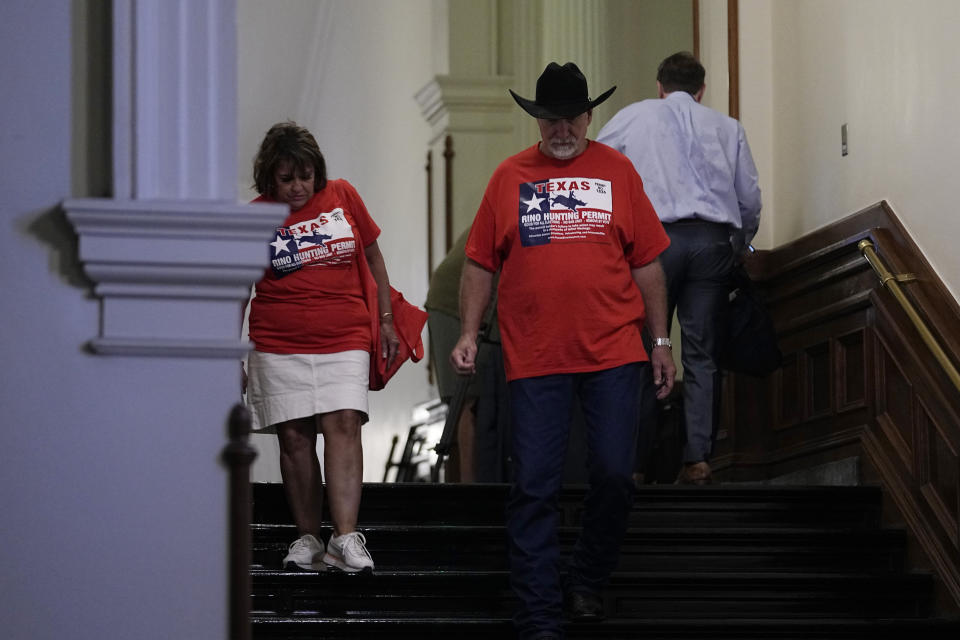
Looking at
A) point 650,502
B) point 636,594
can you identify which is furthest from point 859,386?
point 636,594

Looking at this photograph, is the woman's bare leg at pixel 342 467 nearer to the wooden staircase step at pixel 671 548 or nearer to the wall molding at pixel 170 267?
the wooden staircase step at pixel 671 548

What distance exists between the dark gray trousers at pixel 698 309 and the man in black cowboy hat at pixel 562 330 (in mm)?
1529

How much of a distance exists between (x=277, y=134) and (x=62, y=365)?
8.05ft

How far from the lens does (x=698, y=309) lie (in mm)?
6129

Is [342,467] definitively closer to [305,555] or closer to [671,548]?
[305,555]

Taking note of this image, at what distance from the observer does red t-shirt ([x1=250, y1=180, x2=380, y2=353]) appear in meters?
4.86

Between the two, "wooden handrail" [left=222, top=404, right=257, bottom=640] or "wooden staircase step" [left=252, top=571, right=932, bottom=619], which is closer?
"wooden handrail" [left=222, top=404, right=257, bottom=640]

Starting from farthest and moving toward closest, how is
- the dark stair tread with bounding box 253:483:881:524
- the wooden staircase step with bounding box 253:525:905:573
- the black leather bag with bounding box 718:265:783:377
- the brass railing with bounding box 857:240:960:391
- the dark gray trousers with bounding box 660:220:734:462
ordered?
the black leather bag with bounding box 718:265:783:377, the dark gray trousers with bounding box 660:220:734:462, the dark stair tread with bounding box 253:483:881:524, the brass railing with bounding box 857:240:960:391, the wooden staircase step with bounding box 253:525:905:573

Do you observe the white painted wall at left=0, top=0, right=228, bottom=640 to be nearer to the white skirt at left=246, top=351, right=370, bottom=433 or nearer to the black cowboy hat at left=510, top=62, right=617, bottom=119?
the black cowboy hat at left=510, top=62, right=617, bottom=119

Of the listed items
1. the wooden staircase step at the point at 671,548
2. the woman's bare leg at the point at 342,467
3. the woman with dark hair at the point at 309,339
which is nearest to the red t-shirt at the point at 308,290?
the woman with dark hair at the point at 309,339

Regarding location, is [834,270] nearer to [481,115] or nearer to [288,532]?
[288,532]

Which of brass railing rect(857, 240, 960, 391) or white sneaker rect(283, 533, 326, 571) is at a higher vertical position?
brass railing rect(857, 240, 960, 391)

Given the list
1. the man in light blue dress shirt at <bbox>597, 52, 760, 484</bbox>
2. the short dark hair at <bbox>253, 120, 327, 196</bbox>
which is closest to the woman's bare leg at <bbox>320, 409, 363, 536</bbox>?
the short dark hair at <bbox>253, 120, 327, 196</bbox>

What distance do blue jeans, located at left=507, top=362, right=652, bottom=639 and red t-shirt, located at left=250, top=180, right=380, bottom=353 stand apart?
68 cm
